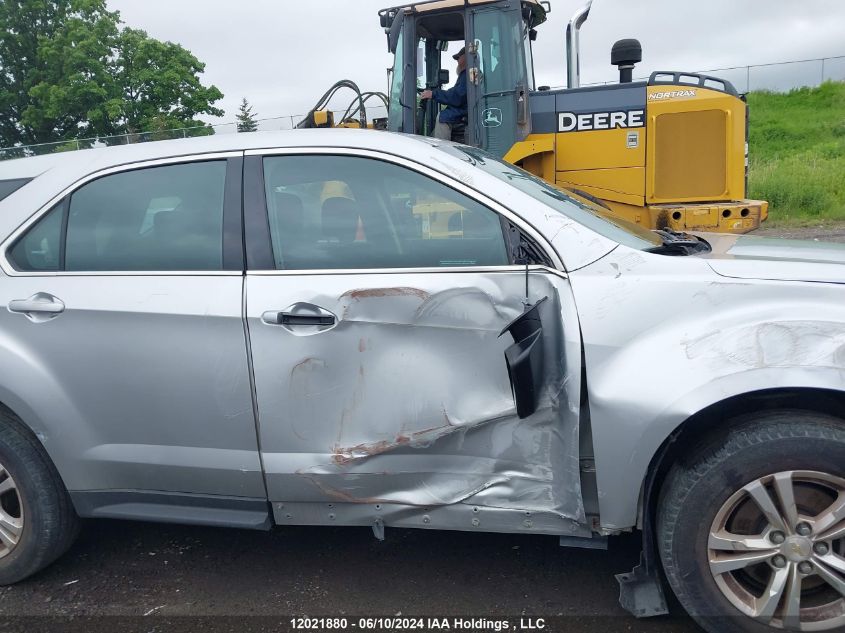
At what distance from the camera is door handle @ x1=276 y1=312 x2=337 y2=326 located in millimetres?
2629

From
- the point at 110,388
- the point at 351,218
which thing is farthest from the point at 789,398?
the point at 110,388

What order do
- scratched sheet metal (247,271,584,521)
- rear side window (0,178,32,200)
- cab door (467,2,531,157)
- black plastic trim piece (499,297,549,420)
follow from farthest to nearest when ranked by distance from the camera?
cab door (467,2,531,157), rear side window (0,178,32,200), scratched sheet metal (247,271,584,521), black plastic trim piece (499,297,549,420)

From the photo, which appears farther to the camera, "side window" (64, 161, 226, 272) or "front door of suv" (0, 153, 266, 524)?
"side window" (64, 161, 226, 272)

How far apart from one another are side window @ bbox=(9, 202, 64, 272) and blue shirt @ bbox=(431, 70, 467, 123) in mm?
5103

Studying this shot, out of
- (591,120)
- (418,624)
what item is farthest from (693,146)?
(418,624)

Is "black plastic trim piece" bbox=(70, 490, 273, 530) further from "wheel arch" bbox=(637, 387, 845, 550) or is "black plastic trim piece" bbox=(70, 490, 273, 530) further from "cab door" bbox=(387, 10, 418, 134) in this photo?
"cab door" bbox=(387, 10, 418, 134)

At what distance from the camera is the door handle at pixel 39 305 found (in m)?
2.85

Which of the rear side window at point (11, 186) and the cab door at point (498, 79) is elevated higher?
the cab door at point (498, 79)

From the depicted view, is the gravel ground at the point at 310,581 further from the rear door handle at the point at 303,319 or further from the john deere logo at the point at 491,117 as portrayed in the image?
the john deere logo at the point at 491,117

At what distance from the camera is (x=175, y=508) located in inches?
114

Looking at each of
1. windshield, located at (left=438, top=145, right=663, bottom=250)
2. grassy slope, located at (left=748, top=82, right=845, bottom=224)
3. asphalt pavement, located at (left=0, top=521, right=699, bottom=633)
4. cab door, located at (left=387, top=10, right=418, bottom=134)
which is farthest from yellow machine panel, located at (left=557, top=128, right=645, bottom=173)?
grassy slope, located at (left=748, top=82, right=845, bottom=224)

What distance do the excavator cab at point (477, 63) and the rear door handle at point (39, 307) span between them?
5.20 metres

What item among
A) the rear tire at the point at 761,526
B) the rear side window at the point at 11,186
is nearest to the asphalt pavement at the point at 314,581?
the rear tire at the point at 761,526

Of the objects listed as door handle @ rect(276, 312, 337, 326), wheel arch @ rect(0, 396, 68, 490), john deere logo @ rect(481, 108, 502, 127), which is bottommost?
wheel arch @ rect(0, 396, 68, 490)
